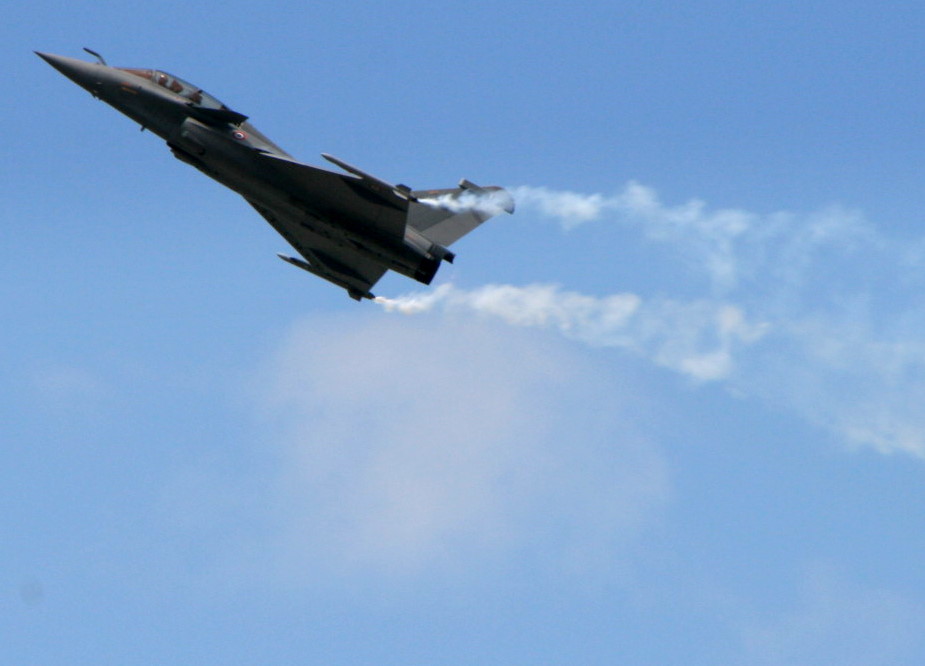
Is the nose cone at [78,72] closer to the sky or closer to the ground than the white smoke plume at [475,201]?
closer to the ground

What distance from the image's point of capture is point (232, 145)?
39.6m

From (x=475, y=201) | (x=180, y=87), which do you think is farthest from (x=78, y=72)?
(x=475, y=201)

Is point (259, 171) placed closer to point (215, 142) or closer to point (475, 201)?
point (215, 142)

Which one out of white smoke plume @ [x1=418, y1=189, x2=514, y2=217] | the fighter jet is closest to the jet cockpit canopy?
the fighter jet

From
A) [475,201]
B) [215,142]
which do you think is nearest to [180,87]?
[215,142]

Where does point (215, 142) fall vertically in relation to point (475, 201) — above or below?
below

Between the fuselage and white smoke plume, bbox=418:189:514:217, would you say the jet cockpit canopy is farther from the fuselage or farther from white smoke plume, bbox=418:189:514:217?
white smoke plume, bbox=418:189:514:217

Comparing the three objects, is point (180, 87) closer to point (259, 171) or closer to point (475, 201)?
point (259, 171)

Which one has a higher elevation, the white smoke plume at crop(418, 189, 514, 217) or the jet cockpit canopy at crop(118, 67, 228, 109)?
the white smoke plume at crop(418, 189, 514, 217)

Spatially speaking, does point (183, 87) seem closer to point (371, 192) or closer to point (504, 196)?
point (371, 192)

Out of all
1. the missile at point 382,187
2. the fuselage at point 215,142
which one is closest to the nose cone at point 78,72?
the fuselage at point 215,142

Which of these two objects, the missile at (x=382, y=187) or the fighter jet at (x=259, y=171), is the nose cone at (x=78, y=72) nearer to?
the fighter jet at (x=259, y=171)

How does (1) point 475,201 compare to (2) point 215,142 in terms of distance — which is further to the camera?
(1) point 475,201

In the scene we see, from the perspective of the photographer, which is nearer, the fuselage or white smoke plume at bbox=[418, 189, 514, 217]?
the fuselage
